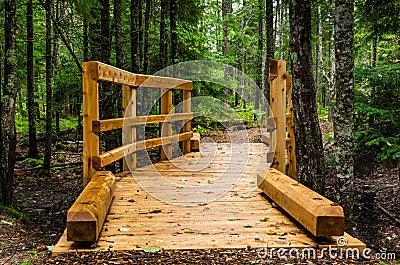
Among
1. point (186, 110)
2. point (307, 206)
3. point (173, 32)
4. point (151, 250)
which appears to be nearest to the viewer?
point (151, 250)

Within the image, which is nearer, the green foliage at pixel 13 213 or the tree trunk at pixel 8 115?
the green foliage at pixel 13 213

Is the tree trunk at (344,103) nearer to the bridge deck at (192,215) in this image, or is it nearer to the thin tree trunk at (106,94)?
the bridge deck at (192,215)

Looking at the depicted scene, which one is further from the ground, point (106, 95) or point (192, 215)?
point (106, 95)

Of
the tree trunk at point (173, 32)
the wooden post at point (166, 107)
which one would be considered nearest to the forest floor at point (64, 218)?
the wooden post at point (166, 107)

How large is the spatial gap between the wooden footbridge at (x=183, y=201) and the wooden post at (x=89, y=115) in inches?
0.5

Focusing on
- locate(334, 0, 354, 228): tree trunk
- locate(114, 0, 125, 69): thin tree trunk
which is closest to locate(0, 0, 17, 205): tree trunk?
locate(114, 0, 125, 69): thin tree trunk

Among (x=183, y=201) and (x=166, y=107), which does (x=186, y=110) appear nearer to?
(x=166, y=107)

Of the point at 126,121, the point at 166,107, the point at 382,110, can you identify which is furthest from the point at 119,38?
the point at 382,110

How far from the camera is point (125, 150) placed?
636 centimetres

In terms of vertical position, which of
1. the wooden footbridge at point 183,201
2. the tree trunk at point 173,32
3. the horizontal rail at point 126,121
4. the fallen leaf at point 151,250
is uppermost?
the tree trunk at point 173,32

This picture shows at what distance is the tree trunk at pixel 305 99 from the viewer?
6.30 meters

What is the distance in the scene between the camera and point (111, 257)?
3275 mm

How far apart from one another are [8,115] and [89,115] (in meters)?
1.96

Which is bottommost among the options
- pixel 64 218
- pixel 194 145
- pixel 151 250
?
pixel 64 218
